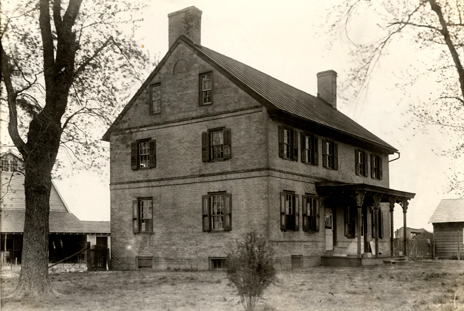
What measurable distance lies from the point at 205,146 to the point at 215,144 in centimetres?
45

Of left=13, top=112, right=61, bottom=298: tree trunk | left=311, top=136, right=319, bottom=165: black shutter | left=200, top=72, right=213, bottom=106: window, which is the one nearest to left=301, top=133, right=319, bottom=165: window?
left=311, top=136, right=319, bottom=165: black shutter

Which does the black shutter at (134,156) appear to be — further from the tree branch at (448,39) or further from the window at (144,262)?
the tree branch at (448,39)

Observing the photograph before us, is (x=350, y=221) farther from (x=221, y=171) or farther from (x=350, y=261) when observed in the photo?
(x=221, y=171)

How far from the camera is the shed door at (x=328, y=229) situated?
87.7ft

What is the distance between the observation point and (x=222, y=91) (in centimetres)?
2403

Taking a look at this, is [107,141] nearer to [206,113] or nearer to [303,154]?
[206,113]

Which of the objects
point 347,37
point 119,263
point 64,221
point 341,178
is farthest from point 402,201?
point 64,221

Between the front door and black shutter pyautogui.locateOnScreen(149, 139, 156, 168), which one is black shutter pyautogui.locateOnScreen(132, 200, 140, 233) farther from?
the front door

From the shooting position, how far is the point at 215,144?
2420 centimetres

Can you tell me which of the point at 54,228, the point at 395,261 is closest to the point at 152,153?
the point at 54,228

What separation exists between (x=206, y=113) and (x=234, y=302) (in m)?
13.1

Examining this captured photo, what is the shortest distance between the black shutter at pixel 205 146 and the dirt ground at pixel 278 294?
6.35 meters

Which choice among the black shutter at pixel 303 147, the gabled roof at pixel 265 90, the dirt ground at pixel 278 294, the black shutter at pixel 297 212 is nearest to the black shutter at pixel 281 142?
the gabled roof at pixel 265 90

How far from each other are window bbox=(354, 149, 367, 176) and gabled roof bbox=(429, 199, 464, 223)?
11.3m
